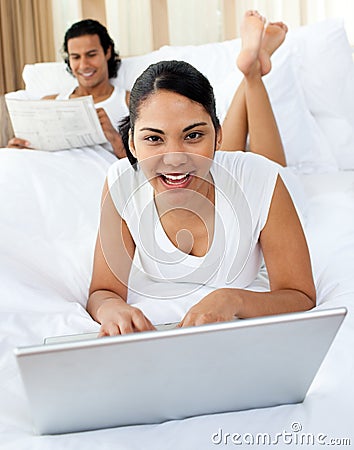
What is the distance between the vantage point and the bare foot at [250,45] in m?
1.95

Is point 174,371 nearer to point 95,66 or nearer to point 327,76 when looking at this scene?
point 327,76

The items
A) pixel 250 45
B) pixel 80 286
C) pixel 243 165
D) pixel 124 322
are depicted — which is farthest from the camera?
pixel 250 45

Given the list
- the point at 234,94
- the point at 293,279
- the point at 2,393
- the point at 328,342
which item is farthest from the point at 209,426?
the point at 234,94

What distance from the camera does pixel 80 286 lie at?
141cm

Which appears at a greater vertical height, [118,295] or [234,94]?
[234,94]

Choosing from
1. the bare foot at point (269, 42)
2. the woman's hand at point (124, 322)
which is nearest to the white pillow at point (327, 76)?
the bare foot at point (269, 42)

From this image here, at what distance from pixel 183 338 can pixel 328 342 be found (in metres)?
0.18

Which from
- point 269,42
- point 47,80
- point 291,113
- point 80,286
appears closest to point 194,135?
point 80,286

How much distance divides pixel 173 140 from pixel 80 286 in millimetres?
443

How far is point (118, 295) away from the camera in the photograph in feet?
4.09

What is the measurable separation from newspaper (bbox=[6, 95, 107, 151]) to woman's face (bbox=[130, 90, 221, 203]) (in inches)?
45.4

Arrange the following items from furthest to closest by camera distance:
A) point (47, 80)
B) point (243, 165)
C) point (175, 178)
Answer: point (47, 80) < point (243, 165) < point (175, 178)

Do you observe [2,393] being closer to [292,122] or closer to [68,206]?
[68,206]

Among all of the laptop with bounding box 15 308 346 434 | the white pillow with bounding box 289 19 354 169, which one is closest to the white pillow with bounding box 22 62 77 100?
the white pillow with bounding box 289 19 354 169
